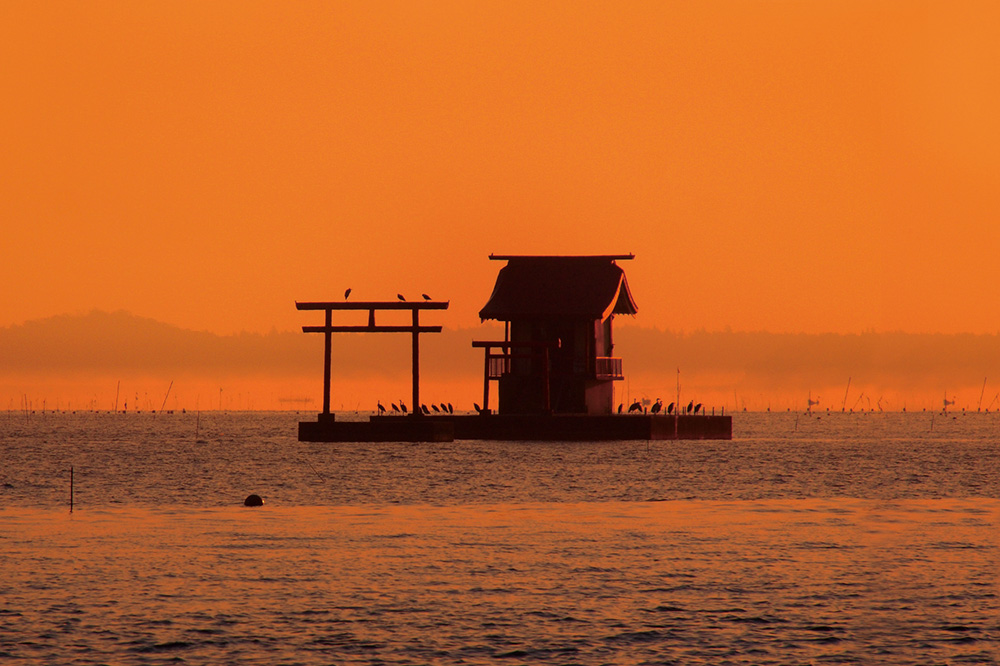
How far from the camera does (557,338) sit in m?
83.8

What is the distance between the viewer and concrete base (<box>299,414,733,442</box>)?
81125 millimetres

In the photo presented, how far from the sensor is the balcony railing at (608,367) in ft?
275

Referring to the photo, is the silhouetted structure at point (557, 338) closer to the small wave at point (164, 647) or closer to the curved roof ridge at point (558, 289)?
the curved roof ridge at point (558, 289)

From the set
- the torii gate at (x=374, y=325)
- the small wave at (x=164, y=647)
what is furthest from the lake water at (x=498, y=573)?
the torii gate at (x=374, y=325)

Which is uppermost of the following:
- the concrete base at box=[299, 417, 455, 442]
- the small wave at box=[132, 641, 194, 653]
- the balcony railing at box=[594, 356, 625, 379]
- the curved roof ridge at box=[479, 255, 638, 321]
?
the curved roof ridge at box=[479, 255, 638, 321]

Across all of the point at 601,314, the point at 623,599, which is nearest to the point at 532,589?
the point at 623,599

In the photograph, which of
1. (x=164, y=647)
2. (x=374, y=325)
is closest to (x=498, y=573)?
(x=164, y=647)

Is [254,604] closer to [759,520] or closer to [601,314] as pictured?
[759,520]

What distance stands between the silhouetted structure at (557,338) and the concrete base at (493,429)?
1.62 meters

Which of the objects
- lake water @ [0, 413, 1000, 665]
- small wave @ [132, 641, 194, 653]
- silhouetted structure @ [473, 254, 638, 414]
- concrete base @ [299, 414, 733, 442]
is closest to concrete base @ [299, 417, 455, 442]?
concrete base @ [299, 414, 733, 442]

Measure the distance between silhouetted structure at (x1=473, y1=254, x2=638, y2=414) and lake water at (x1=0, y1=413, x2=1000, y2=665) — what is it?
90.9 feet

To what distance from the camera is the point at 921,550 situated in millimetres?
31734

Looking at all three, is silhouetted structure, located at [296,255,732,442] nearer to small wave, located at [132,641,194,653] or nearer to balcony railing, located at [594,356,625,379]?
balcony railing, located at [594,356,625,379]

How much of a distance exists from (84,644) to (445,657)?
211 inches
